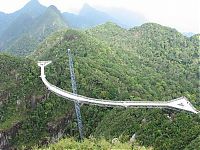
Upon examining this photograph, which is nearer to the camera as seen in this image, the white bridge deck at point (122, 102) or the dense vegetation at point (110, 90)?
the dense vegetation at point (110, 90)

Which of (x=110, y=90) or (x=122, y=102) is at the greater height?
(x=122, y=102)

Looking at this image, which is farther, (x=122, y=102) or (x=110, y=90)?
(x=110, y=90)

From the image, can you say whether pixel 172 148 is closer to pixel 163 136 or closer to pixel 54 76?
pixel 163 136

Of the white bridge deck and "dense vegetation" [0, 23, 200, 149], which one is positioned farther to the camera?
the white bridge deck
